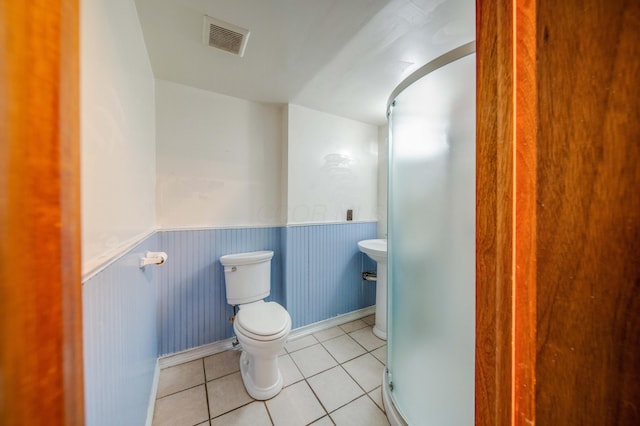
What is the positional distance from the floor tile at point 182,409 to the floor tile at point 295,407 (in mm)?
386

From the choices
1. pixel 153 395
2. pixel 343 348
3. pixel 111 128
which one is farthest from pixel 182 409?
pixel 111 128

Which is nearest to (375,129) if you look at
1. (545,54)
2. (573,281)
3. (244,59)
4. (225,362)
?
(244,59)

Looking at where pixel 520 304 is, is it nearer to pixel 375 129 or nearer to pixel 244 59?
pixel 244 59

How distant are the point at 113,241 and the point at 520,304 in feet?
3.67

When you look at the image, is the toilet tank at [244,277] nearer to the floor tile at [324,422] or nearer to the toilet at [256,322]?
the toilet at [256,322]

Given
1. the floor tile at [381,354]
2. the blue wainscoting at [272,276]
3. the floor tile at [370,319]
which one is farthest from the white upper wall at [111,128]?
the floor tile at [370,319]

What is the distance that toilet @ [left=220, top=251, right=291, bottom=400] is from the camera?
1324 millimetres

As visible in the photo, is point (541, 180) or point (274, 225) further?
point (274, 225)

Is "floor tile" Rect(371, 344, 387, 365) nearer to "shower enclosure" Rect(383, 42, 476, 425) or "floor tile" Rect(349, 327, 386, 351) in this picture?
"floor tile" Rect(349, 327, 386, 351)

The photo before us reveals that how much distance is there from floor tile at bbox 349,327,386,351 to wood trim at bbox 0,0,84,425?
6.32 feet

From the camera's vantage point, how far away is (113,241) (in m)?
0.73

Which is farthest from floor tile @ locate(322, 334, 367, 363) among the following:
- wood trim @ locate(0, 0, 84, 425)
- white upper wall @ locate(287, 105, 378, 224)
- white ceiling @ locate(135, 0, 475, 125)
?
white ceiling @ locate(135, 0, 475, 125)

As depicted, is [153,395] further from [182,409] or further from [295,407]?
[295,407]

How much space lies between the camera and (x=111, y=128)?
74cm
